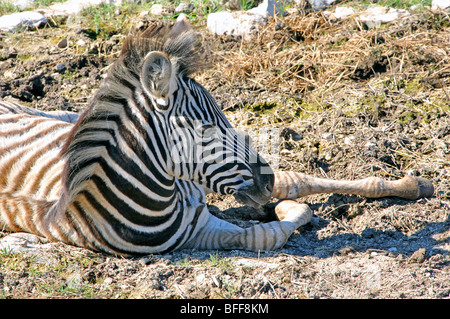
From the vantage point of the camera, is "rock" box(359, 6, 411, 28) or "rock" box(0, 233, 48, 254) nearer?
"rock" box(0, 233, 48, 254)

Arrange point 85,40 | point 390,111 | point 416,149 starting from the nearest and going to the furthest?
point 416,149 → point 390,111 → point 85,40

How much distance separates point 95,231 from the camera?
3.67 meters

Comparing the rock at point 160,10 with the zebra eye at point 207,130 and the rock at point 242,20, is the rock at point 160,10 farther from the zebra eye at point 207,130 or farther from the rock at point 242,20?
the zebra eye at point 207,130

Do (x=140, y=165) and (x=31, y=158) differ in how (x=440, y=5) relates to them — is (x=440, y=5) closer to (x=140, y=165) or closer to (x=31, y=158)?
(x=140, y=165)

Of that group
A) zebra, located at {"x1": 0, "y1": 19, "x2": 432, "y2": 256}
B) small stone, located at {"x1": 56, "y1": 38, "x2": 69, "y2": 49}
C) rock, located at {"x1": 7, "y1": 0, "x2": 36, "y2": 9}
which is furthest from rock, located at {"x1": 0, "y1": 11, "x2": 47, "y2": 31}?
zebra, located at {"x1": 0, "y1": 19, "x2": 432, "y2": 256}

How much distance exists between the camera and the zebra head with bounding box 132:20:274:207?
3398mm

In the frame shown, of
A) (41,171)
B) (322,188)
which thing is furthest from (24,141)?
(322,188)

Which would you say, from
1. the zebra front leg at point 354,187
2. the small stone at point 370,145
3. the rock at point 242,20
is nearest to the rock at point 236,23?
the rock at point 242,20

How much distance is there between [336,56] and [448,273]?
3.81m

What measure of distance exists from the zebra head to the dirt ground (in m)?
0.35

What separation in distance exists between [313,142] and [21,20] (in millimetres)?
5957

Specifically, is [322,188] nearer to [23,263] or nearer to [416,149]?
[416,149]

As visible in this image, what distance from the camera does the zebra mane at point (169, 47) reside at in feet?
11.0

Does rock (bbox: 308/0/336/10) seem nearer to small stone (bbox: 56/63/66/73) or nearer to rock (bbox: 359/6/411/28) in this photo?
Result: rock (bbox: 359/6/411/28)
